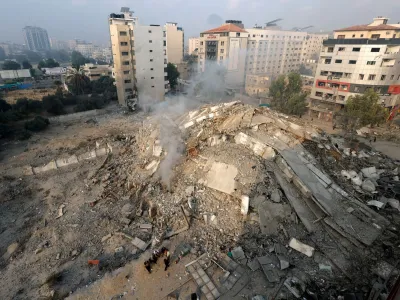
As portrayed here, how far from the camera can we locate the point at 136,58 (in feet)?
82.4

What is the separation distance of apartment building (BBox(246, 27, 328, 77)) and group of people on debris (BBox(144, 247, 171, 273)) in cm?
3461

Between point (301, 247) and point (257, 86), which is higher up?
point (257, 86)

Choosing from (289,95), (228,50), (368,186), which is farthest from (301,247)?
(228,50)

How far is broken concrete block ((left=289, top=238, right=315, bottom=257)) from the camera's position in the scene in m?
7.05

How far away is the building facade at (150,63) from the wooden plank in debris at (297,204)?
20798mm

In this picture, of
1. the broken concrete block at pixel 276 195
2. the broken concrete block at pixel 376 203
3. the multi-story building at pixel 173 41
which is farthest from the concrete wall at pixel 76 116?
the multi-story building at pixel 173 41

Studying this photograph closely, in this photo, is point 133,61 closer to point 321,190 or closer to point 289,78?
point 289,78

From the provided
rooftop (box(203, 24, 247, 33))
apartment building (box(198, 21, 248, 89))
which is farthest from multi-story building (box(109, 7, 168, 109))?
rooftop (box(203, 24, 247, 33))

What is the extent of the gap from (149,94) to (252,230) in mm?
23508

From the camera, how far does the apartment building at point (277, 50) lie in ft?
121

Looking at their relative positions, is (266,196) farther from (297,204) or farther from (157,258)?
(157,258)

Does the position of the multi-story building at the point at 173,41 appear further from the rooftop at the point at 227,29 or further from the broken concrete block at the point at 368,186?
the broken concrete block at the point at 368,186

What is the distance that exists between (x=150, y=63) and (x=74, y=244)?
74.1 feet

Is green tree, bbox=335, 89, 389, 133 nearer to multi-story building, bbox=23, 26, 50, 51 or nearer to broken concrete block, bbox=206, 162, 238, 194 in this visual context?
broken concrete block, bbox=206, 162, 238, 194
